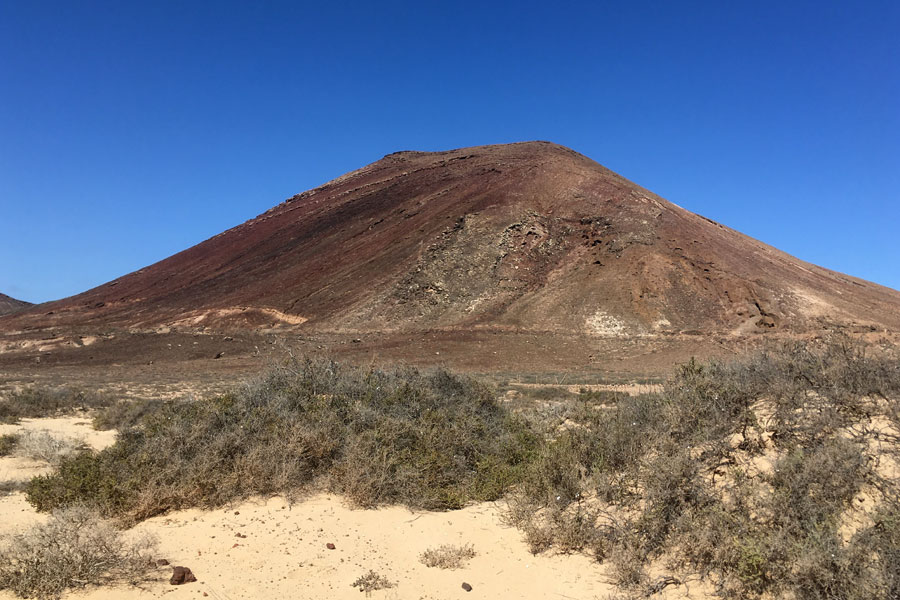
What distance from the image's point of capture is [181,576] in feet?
14.5

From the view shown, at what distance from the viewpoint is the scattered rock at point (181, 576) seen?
4386mm

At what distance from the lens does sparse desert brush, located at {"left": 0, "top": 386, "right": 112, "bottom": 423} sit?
12.3m

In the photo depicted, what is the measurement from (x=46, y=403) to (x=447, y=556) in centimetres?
1294

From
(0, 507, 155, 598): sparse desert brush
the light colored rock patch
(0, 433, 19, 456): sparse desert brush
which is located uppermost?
the light colored rock patch

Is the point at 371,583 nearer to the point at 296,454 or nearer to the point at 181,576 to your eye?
the point at 181,576

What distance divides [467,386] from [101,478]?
231 inches

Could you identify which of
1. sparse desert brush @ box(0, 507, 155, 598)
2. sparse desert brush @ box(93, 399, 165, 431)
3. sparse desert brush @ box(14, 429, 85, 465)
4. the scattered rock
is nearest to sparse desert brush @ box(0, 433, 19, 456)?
sparse desert brush @ box(14, 429, 85, 465)

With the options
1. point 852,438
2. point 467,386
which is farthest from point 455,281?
point 852,438

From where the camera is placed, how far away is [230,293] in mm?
45000

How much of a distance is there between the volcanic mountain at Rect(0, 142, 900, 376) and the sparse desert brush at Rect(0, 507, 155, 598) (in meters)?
28.8

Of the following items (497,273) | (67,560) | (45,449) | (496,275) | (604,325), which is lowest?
(67,560)

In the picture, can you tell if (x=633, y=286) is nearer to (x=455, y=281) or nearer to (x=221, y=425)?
(x=455, y=281)

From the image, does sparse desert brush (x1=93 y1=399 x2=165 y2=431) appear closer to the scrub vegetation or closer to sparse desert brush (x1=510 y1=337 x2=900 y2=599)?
the scrub vegetation

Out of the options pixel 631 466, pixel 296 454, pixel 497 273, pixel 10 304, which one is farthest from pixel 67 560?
pixel 10 304
